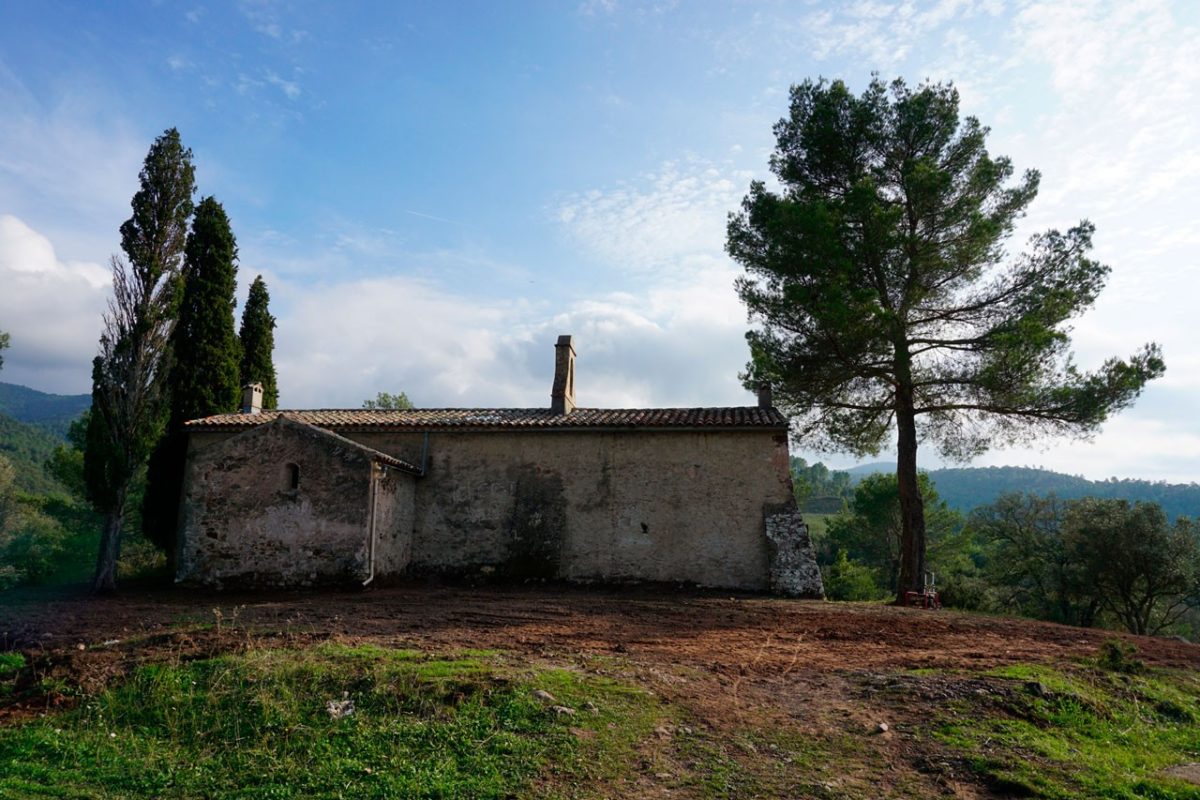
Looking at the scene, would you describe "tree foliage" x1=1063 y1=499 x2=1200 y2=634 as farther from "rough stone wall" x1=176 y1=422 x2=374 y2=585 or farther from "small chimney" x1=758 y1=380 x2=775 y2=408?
"rough stone wall" x1=176 y1=422 x2=374 y2=585

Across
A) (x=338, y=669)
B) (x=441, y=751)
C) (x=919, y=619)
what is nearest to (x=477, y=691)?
(x=441, y=751)

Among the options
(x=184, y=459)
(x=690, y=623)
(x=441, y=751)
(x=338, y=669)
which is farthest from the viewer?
(x=184, y=459)

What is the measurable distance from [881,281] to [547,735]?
15.9 m

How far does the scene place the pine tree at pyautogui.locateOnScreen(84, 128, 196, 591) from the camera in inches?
693

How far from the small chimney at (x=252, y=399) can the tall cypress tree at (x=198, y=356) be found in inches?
19.2

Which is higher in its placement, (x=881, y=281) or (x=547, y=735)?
(x=881, y=281)

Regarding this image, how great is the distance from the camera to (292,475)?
16.4 metres

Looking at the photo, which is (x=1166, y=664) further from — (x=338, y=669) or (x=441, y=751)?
(x=338, y=669)

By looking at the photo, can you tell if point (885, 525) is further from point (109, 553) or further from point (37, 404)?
point (37, 404)

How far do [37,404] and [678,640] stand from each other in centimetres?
21653

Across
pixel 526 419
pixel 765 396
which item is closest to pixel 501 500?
pixel 526 419

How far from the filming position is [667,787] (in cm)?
527

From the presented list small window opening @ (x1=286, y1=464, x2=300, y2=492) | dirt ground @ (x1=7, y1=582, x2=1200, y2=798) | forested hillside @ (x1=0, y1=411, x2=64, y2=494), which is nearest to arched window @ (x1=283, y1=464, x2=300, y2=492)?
small window opening @ (x1=286, y1=464, x2=300, y2=492)

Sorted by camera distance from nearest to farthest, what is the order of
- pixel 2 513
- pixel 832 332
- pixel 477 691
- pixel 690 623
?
pixel 477 691
pixel 690 623
pixel 832 332
pixel 2 513
